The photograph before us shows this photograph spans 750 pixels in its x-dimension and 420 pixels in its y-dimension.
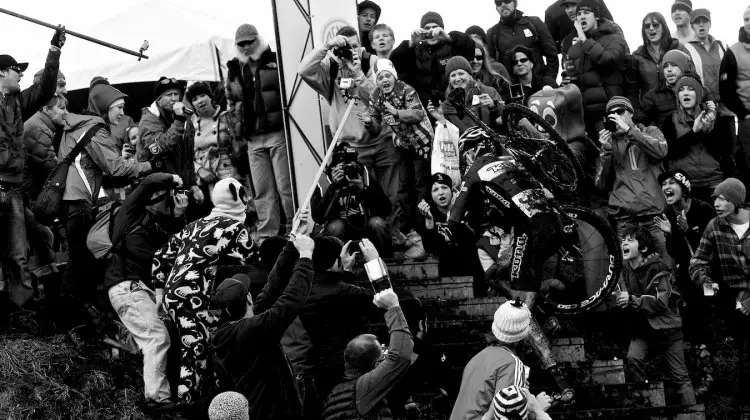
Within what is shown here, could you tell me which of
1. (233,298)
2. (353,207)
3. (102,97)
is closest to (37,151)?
(102,97)

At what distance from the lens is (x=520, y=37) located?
56.6 feet

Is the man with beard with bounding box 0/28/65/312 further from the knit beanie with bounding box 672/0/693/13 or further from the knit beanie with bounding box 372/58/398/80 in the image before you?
the knit beanie with bounding box 672/0/693/13

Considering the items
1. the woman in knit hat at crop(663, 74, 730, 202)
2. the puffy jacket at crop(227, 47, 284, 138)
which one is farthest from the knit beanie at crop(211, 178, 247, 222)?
the woman in knit hat at crop(663, 74, 730, 202)

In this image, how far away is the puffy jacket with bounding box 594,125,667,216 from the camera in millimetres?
14797

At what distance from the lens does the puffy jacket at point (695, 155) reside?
15.6 m

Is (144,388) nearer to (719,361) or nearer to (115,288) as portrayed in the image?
(115,288)

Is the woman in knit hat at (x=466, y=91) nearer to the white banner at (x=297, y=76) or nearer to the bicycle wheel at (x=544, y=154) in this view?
the bicycle wheel at (x=544, y=154)

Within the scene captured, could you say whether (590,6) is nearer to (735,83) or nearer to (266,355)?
(735,83)

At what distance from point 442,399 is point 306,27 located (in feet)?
17.8

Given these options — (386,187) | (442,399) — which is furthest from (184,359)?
(386,187)

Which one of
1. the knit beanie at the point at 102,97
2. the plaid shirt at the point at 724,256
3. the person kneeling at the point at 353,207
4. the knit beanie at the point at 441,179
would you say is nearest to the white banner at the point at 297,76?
the person kneeling at the point at 353,207

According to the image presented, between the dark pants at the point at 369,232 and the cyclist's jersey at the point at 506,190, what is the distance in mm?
1308

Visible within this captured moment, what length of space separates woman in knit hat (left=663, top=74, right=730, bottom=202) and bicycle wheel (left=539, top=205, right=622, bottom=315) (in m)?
2.43

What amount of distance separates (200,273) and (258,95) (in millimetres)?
3834
